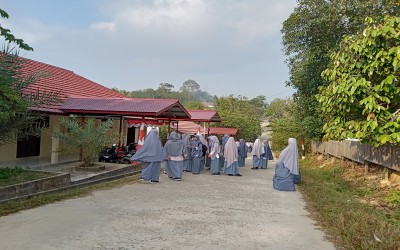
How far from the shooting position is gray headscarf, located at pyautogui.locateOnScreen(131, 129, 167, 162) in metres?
11.1

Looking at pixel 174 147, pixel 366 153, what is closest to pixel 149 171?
pixel 174 147

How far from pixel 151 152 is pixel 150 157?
0.60 ft

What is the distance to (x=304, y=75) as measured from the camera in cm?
1881

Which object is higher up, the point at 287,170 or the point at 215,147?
the point at 215,147

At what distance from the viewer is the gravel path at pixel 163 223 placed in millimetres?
5121

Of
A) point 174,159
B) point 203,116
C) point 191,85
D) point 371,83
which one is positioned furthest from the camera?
point 191,85

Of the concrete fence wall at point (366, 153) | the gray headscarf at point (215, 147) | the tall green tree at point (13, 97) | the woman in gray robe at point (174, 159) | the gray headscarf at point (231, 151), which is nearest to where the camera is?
the tall green tree at point (13, 97)

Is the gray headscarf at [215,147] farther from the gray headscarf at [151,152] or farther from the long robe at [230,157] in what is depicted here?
the gray headscarf at [151,152]

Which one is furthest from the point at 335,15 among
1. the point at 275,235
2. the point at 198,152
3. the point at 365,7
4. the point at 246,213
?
the point at 275,235

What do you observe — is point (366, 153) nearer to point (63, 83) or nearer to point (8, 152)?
point (8, 152)

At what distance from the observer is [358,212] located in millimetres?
7500

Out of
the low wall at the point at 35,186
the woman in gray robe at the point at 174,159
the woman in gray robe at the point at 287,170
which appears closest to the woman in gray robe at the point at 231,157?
the woman in gray robe at the point at 174,159

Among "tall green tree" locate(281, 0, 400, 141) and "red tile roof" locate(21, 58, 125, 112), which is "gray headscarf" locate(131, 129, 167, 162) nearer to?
"red tile roof" locate(21, 58, 125, 112)

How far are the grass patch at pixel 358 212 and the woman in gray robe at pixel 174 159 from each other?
385 centimetres
